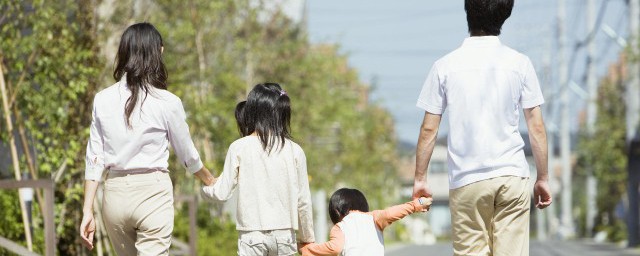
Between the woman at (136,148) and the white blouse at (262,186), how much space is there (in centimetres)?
38

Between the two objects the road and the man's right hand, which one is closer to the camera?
the man's right hand

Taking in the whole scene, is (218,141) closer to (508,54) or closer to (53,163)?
(53,163)

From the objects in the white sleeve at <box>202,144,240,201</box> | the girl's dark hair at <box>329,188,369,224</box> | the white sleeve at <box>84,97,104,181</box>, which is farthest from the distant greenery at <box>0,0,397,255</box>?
the white sleeve at <box>84,97,104,181</box>

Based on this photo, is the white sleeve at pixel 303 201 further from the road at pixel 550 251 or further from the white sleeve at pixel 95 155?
the road at pixel 550 251

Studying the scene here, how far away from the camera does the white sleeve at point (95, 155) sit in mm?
5875

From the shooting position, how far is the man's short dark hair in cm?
558

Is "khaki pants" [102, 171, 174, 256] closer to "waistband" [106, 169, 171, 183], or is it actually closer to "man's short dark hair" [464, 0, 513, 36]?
"waistband" [106, 169, 171, 183]

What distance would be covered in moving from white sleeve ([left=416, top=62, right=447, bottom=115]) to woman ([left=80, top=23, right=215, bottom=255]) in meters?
1.12

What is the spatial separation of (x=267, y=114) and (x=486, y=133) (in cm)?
134

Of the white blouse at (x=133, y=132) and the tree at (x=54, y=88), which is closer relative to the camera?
the white blouse at (x=133, y=132)

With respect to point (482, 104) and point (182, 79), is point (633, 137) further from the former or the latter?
point (482, 104)

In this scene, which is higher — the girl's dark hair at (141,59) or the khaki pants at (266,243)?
the girl's dark hair at (141,59)

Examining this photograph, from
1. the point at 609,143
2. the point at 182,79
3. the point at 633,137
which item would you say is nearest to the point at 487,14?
the point at 182,79

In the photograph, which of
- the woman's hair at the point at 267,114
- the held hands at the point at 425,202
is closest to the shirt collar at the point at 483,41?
the held hands at the point at 425,202
